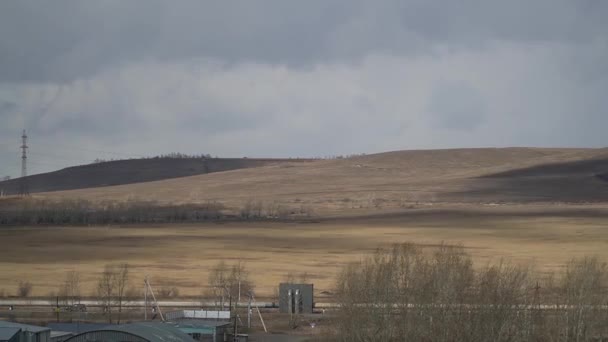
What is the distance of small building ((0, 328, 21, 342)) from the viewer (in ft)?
128

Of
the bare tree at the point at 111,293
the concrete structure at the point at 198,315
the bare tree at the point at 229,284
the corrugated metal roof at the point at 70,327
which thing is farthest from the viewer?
the bare tree at the point at 229,284

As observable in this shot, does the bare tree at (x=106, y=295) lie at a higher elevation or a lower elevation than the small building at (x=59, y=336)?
higher

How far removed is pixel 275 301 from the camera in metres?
62.4

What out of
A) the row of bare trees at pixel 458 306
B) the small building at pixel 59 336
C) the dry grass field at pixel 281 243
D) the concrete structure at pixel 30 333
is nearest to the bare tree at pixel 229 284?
the dry grass field at pixel 281 243

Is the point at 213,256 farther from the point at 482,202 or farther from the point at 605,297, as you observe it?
the point at 482,202

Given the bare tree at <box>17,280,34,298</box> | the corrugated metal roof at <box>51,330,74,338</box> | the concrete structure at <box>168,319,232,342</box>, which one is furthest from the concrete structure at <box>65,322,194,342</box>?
the bare tree at <box>17,280,34,298</box>

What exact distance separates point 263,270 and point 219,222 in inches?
2081

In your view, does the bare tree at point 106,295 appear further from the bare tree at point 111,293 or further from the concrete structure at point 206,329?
the concrete structure at point 206,329

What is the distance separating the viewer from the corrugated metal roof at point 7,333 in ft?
128

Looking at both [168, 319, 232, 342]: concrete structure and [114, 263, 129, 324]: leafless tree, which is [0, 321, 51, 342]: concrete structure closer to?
[168, 319, 232, 342]: concrete structure

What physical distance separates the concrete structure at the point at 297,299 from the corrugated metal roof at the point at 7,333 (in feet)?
66.2

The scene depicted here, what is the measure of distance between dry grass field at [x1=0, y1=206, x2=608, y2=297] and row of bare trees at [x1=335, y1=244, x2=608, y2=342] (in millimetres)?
24414

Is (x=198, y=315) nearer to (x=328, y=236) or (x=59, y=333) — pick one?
(x=59, y=333)

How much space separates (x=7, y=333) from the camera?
129 feet
